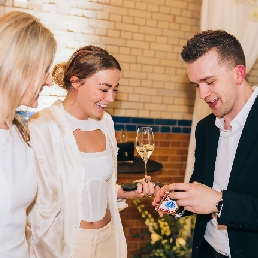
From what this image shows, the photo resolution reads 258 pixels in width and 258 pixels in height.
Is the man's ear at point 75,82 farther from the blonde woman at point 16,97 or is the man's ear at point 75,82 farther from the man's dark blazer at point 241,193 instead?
the man's dark blazer at point 241,193

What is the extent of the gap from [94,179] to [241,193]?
3.14 feet

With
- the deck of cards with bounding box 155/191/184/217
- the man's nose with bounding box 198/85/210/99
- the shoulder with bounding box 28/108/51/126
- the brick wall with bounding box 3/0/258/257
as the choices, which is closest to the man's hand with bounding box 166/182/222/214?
the deck of cards with bounding box 155/191/184/217

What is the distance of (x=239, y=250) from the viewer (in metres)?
2.12

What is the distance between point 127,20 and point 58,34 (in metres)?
0.85

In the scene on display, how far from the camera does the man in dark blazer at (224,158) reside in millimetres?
2008

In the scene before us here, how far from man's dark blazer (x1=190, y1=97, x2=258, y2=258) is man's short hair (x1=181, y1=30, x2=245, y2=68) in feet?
0.96

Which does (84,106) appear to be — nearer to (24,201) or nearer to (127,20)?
(24,201)

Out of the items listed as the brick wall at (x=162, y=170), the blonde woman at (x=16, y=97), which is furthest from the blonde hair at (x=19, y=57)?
the brick wall at (x=162, y=170)

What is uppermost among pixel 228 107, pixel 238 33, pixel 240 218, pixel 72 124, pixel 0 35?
pixel 238 33

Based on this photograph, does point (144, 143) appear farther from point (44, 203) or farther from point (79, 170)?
point (44, 203)

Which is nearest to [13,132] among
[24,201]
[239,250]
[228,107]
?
[24,201]

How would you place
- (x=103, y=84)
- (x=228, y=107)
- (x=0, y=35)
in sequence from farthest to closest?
1. (x=103, y=84)
2. (x=228, y=107)
3. (x=0, y=35)

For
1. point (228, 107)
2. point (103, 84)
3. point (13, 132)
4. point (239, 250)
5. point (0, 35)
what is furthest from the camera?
point (103, 84)

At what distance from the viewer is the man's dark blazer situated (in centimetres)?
199
